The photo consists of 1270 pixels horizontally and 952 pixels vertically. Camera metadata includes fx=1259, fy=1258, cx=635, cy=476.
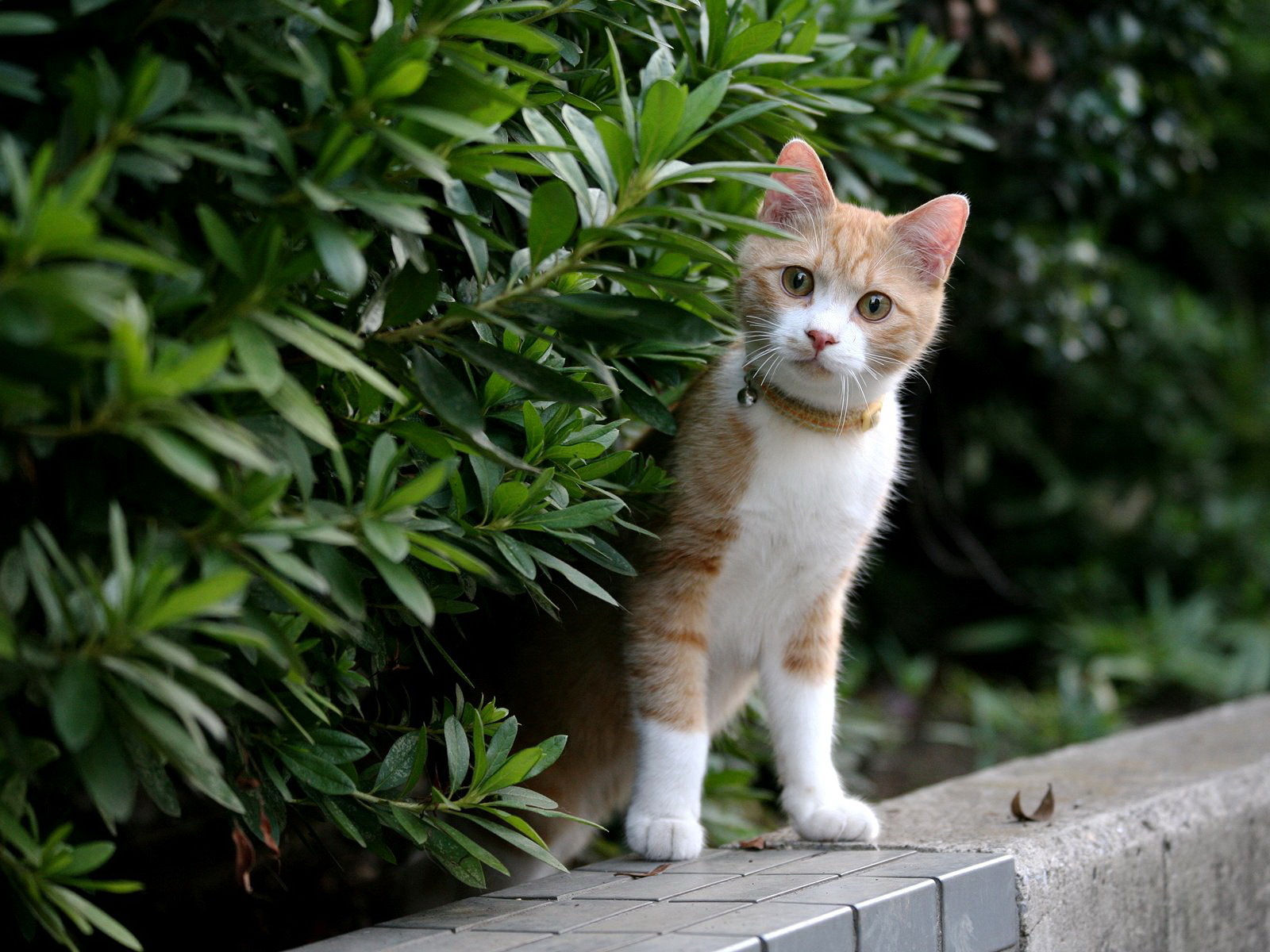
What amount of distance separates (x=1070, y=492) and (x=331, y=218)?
5.00 meters

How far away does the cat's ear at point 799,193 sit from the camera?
2170 mm

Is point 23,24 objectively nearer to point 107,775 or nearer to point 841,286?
point 107,775

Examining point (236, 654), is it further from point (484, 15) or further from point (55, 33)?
point (484, 15)

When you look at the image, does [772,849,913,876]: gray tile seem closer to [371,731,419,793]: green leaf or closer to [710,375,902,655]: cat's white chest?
[710,375,902,655]: cat's white chest

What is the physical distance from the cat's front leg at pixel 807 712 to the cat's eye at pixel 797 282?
599 millimetres

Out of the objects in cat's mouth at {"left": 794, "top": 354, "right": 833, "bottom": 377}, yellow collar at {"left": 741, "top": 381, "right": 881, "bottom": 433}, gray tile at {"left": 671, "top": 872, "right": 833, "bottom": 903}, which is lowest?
gray tile at {"left": 671, "top": 872, "right": 833, "bottom": 903}

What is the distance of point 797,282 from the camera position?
2371 mm

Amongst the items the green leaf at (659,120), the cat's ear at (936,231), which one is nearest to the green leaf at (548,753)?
the green leaf at (659,120)

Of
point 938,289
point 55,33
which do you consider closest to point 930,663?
point 938,289

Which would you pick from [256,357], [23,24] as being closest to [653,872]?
[256,357]

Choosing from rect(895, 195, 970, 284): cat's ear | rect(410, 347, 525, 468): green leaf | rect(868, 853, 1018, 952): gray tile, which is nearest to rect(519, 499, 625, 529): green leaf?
rect(410, 347, 525, 468): green leaf

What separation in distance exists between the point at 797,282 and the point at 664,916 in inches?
46.6

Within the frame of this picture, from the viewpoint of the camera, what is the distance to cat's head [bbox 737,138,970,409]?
7.57 feet

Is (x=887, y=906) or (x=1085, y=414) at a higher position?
(x=887, y=906)
